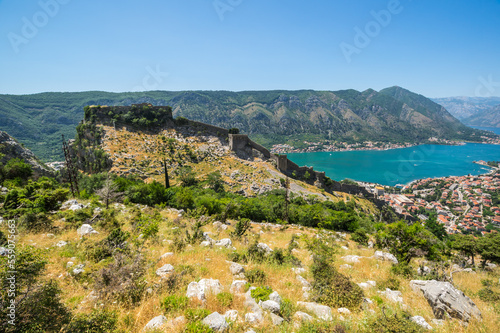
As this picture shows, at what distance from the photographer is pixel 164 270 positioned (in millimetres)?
5336

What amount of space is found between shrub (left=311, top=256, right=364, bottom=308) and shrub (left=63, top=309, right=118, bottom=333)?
4.36m

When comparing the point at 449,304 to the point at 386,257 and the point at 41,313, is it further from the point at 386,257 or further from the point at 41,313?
the point at 41,313

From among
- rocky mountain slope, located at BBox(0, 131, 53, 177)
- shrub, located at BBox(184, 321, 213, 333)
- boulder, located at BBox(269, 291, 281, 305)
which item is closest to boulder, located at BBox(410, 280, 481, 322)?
boulder, located at BBox(269, 291, 281, 305)

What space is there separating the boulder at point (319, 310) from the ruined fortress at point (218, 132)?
35743 millimetres

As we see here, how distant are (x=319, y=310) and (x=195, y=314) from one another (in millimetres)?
2673

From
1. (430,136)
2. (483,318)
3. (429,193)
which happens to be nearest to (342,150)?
(429,193)

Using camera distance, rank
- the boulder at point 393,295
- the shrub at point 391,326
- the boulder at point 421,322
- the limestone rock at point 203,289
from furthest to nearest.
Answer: the boulder at point 393,295
the limestone rock at point 203,289
the boulder at point 421,322
the shrub at point 391,326

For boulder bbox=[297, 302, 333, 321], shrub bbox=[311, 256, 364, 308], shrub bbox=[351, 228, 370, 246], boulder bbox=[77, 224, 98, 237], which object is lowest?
shrub bbox=[351, 228, 370, 246]

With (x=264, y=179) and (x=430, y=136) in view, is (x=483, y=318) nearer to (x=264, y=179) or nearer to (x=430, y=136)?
(x=264, y=179)

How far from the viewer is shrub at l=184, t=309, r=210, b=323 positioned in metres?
3.65

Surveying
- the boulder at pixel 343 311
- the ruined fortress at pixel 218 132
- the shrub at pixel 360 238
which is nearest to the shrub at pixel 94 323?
the boulder at pixel 343 311

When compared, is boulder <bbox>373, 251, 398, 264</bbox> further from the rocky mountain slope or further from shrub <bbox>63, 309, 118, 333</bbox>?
the rocky mountain slope

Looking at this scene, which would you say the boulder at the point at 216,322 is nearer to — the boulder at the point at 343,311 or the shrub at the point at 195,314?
the shrub at the point at 195,314

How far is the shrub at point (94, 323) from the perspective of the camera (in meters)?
2.95
